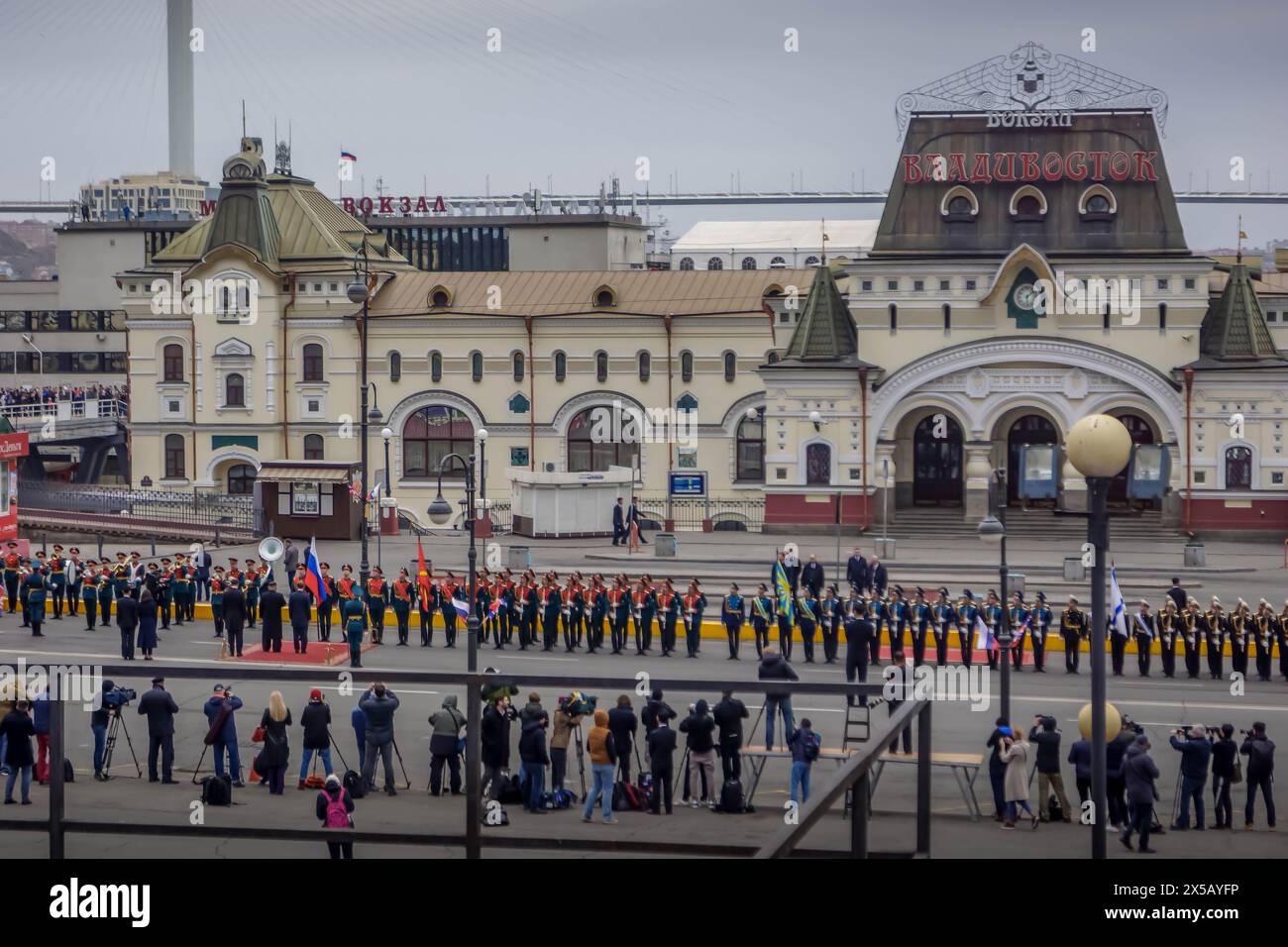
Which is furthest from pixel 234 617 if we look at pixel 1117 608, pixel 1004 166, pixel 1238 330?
pixel 1238 330

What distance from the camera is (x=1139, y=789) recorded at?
20141 mm

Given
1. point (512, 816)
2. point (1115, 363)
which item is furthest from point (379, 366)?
point (512, 816)

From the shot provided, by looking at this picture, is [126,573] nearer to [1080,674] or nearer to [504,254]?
[1080,674]

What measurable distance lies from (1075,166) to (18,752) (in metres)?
41.9

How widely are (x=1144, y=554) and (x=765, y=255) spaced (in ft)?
240

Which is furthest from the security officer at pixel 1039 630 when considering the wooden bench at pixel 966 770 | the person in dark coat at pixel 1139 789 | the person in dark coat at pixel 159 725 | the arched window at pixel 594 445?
the arched window at pixel 594 445

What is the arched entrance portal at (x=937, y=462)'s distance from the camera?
5400cm

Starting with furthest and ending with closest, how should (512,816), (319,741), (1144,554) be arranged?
(1144,554), (319,741), (512,816)

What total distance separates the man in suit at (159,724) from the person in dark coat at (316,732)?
1376 mm

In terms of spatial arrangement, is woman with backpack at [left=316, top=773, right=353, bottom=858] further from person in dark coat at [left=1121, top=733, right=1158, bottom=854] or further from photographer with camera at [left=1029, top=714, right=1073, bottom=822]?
photographer with camera at [left=1029, top=714, right=1073, bottom=822]

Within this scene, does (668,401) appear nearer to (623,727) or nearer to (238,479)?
(238,479)

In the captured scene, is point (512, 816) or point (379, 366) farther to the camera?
point (379, 366)

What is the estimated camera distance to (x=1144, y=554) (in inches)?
1847

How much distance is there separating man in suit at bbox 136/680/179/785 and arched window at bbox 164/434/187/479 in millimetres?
42373
